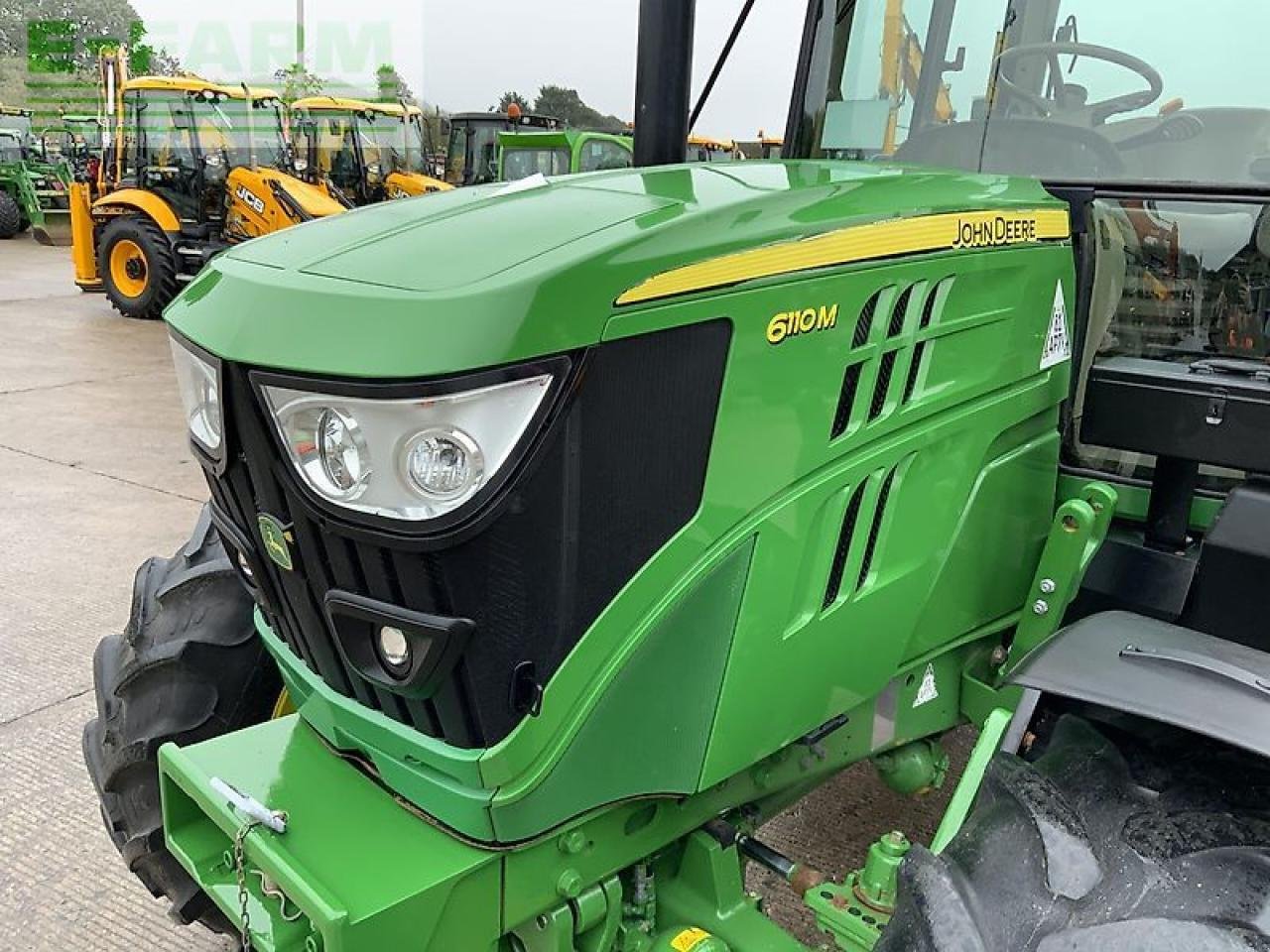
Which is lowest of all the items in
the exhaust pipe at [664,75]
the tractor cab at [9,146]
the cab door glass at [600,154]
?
the tractor cab at [9,146]

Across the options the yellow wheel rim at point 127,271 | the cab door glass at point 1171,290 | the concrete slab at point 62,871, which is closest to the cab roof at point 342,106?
the yellow wheel rim at point 127,271

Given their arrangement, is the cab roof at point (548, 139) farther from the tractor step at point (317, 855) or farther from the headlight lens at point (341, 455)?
the headlight lens at point (341, 455)

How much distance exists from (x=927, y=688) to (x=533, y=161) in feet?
46.9

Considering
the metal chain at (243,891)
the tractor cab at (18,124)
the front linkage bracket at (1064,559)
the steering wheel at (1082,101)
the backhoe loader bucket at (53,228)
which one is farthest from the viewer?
the tractor cab at (18,124)

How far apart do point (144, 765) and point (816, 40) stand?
206cm

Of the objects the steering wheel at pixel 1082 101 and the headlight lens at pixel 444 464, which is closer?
the headlight lens at pixel 444 464

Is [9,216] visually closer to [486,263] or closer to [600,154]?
[600,154]

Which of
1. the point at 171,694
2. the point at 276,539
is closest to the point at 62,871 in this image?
the point at 171,694

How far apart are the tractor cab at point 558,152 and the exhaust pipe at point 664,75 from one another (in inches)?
508

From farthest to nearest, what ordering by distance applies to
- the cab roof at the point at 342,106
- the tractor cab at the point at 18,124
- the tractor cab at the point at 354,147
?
the tractor cab at the point at 18,124, the cab roof at the point at 342,106, the tractor cab at the point at 354,147

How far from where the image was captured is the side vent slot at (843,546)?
1.72 m

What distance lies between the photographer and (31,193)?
19.9m

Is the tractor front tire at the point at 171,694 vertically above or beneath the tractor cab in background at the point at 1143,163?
beneath

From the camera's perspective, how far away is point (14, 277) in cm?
1548
